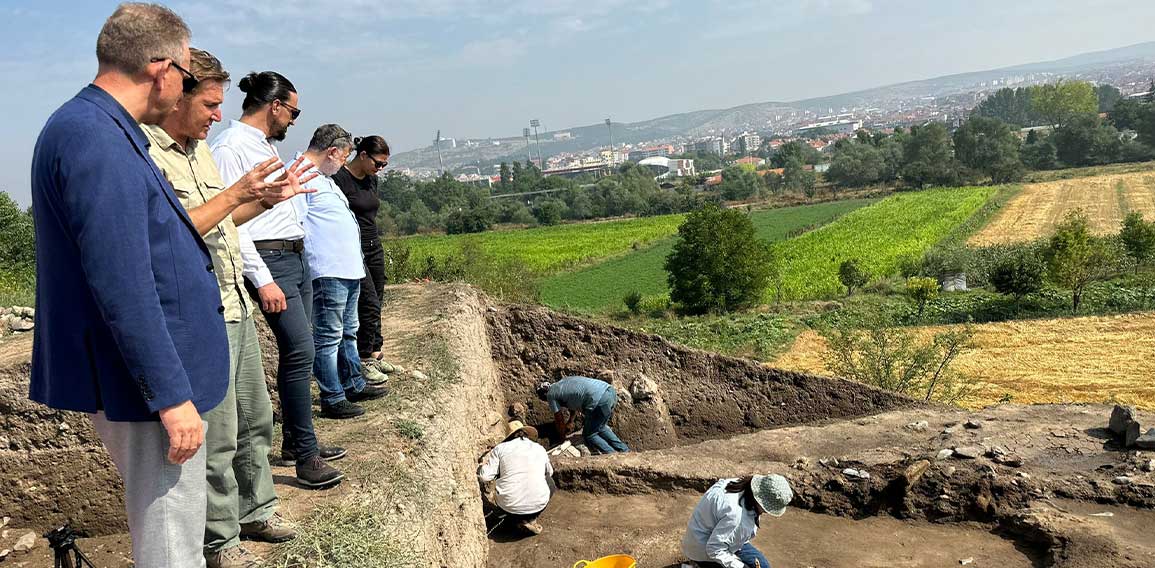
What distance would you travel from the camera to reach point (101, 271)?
2.06 metres

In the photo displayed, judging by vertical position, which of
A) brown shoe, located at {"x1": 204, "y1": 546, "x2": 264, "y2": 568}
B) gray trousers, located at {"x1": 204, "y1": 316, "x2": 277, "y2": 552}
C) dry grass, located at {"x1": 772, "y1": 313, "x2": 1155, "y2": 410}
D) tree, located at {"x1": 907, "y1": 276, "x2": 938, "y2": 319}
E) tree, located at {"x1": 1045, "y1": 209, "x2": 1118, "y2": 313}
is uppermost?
gray trousers, located at {"x1": 204, "y1": 316, "x2": 277, "y2": 552}

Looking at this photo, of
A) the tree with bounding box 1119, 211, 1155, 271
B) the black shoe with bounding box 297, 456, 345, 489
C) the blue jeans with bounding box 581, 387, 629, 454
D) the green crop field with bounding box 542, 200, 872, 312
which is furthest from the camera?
the green crop field with bounding box 542, 200, 872, 312

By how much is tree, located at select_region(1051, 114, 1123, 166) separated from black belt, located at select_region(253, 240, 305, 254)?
7983 cm

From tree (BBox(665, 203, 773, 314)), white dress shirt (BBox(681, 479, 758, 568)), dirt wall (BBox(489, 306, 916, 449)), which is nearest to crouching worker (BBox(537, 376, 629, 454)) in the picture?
dirt wall (BBox(489, 306, 916, 449))

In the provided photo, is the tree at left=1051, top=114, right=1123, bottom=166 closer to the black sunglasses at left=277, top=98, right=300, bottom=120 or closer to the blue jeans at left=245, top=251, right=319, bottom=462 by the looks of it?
the black sunglasses at left=277, top=98, right=300, bottom=120

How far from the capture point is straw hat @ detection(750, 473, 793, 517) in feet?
15.4

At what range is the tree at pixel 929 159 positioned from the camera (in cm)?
6419

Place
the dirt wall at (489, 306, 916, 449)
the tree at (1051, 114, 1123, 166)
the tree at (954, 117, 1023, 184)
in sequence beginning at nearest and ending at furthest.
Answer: the dirt wall at (489, 306, 916, 449), the tree at (954, 117, 1023, 184), the tree at (1051, 114, 1123, 166)

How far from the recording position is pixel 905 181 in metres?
66.6

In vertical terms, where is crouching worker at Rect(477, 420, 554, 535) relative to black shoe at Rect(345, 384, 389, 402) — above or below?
below

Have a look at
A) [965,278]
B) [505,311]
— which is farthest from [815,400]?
[965,278]

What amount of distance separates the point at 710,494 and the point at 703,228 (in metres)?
24.1

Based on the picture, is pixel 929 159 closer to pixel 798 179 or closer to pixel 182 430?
pixel 798 179

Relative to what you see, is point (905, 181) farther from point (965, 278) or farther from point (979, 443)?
point (979, 443)
